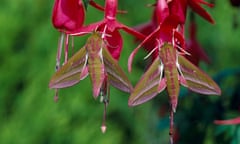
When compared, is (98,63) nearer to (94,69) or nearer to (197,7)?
(94,69)

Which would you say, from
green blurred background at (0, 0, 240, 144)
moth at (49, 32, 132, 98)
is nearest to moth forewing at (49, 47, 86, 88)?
moth at (49, 32, 132, 98)

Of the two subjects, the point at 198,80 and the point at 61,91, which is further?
the point at 61,91

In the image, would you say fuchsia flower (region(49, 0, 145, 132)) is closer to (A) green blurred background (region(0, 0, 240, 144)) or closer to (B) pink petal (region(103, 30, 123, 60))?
(B) pink petal (region(103, 30, 123, 60))

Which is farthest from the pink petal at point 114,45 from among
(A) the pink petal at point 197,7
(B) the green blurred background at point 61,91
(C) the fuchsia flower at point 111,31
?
(B) the green blurred background at point 61,91

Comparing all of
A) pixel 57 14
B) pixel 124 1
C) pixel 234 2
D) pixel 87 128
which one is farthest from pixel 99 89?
pixel 124 1

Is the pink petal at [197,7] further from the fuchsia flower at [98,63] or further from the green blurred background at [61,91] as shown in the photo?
the green blurred background at [61,91]

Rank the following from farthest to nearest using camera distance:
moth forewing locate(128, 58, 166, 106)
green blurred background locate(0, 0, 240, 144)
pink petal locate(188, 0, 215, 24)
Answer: green blurred background locate(0, 0, 240, 144) → pink petal locate(188, 0, 215, 24) → moth forewing locate(128, 58, 166, 106)

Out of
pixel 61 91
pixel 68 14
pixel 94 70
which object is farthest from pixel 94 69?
pixel 61 91
